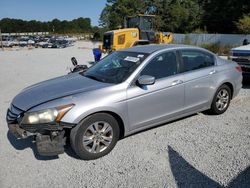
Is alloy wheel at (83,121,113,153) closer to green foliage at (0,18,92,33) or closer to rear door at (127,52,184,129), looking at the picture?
rear door at (127,52,184,129)

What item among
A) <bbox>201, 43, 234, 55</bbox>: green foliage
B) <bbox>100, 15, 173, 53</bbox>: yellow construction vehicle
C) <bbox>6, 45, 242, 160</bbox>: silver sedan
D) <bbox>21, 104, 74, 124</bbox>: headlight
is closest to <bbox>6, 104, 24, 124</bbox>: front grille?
<bbox>6, 45, 242, 160</bbox>: silver sedan

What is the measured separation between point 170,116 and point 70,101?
183cm

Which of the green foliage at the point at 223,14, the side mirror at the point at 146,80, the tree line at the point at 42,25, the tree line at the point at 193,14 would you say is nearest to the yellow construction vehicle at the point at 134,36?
the tree line at the point at 193,14

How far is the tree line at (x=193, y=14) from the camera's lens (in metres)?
34.3

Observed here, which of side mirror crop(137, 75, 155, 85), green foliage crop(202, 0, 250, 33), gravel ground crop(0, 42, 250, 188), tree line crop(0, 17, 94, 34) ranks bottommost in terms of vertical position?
gravel ground crop(0, 42, 250, 188)

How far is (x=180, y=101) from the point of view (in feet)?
15.8

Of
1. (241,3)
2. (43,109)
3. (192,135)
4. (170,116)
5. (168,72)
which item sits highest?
(241,3)

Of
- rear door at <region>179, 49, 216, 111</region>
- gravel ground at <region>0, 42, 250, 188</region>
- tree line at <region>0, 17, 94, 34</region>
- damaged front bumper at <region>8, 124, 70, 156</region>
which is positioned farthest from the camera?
tree line at <region>0, 17, 94, 34</region>

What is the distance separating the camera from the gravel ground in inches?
136

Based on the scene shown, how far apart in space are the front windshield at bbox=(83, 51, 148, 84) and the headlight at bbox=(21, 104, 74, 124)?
0.97 meters

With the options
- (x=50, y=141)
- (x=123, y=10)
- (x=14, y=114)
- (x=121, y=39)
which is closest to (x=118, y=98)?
(x=50, y=141)

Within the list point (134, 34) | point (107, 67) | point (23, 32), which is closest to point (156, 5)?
point (134, 34)

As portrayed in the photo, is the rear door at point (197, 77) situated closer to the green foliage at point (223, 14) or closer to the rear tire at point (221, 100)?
the rear tire at point (221, 100)

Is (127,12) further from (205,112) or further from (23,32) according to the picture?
(23,32)
